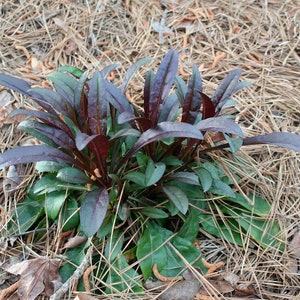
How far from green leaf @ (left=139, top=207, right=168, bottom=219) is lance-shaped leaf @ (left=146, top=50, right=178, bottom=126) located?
331 millimetres

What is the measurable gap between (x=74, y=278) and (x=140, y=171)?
0.48 metres

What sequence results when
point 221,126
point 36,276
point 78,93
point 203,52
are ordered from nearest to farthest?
1. point 221,126
2. point 36,276
3. point 78,93
4. point 203,52

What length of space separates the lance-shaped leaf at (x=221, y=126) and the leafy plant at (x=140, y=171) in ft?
0.03

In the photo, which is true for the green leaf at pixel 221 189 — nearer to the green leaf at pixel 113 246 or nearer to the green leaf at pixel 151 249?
the green leaf at pixel 151 249

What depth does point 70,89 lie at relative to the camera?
5.57ft

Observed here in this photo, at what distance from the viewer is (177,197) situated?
1517mm

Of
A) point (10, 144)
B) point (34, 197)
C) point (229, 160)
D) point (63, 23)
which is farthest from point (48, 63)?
point (229, 160)

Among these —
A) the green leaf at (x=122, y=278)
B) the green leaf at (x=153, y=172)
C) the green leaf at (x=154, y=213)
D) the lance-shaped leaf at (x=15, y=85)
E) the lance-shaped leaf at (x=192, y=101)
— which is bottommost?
the green leaf at (x=122, y=278)

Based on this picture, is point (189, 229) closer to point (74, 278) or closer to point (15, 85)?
point (74, 278)

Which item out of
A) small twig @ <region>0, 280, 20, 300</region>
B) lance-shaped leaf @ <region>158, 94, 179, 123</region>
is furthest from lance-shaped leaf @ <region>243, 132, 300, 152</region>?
small twig @ <region>0, 280, 20, 300</region>

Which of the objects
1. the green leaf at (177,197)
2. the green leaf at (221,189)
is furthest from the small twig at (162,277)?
the green leaf at (221,189)

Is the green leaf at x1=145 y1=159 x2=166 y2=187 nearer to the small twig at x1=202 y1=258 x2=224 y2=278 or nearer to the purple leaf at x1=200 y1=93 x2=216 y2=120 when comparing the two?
the purple leaf at x1=200 y1=93 x2=216 y2=120

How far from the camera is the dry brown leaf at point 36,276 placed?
148cm

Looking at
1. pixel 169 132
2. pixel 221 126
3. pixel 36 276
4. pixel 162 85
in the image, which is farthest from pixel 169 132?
pixel 36 276
